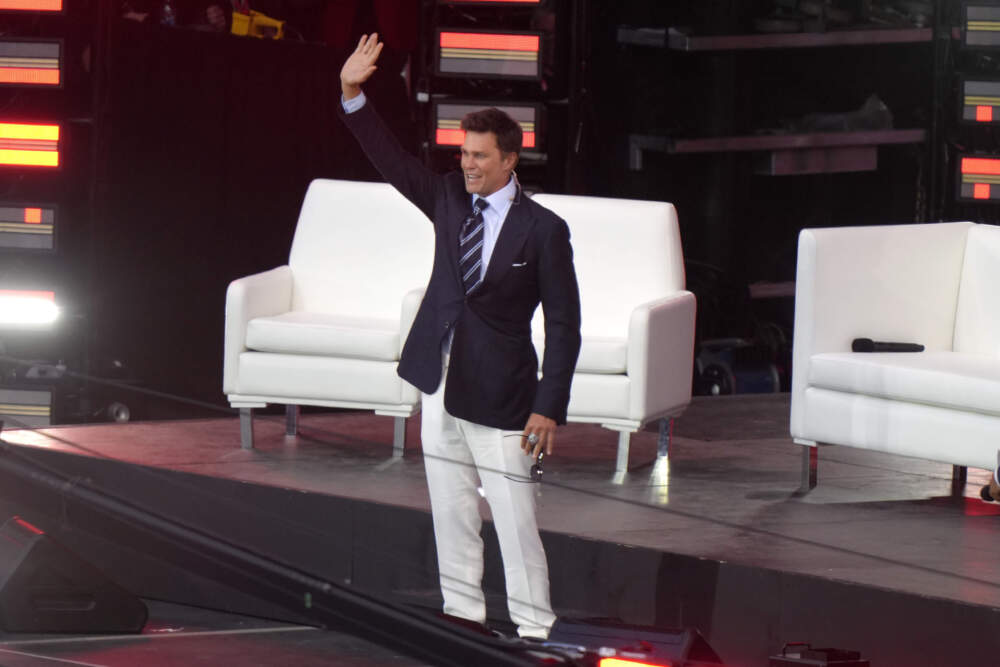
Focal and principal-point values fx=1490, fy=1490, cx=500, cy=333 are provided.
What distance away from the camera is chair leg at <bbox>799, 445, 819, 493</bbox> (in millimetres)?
4281

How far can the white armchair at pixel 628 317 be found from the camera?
439 centimetres

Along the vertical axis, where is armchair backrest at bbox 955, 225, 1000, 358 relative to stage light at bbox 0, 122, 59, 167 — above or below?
below

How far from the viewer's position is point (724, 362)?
Answer: 7.02 m

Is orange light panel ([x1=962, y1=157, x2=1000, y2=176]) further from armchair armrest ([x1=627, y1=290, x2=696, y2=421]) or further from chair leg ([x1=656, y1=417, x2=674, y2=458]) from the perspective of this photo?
chair leg ([x1=656, y1=417, x2=674, y2=458])

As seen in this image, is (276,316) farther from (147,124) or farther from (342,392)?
(147,124)

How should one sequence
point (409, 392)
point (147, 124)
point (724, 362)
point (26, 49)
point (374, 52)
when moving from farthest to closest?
point (724, 362) < point (147, 124) < point (26, 49) < point (409, 392) < point (374, 52)

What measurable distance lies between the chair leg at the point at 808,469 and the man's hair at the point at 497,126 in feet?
5.74

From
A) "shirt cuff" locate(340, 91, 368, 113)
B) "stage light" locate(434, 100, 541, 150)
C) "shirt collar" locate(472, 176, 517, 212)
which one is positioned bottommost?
"shirt collar" locate(472, 176, 517, 212)

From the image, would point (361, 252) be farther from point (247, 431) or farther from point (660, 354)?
point (660, 354)

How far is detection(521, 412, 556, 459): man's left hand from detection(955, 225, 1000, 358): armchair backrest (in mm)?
2018

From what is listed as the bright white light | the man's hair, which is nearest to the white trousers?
the man's hair

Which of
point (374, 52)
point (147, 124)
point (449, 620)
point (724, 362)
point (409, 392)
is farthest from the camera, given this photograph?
point (724, 362)

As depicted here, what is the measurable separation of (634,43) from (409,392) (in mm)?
3342

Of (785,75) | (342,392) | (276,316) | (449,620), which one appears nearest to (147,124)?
(276,316)
